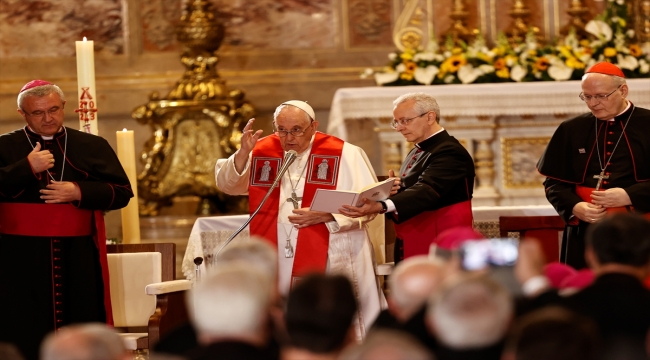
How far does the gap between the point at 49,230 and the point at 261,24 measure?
6.07 meters

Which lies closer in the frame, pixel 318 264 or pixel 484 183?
pixel 318 264

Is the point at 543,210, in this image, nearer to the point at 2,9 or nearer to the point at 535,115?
the point at 535,115

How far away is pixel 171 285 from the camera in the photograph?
5.93m

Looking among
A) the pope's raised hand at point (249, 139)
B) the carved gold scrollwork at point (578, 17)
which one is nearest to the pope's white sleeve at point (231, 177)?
the pope's raised hand at point (249, 139)

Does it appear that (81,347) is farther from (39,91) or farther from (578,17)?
(578,17)

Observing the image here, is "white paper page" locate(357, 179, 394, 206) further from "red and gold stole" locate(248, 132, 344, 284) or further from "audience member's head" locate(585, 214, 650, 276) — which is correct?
"audience member's head" locate(585, 214, 650, 276)

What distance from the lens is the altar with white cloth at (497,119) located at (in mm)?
8367

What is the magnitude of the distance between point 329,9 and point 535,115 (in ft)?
11.7

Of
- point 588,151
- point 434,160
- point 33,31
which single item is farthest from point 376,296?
point 33,31

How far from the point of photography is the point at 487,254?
359 centimetres

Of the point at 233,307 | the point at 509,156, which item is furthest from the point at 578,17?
the point at 233,307

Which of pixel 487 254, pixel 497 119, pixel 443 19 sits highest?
pixel 443 19

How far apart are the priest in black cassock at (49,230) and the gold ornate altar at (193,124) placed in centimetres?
424

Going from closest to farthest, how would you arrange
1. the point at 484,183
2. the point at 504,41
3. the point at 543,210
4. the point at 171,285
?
the point at 171,285 < the point at 543,210 < the point at 484,183 < the point at 504,41
